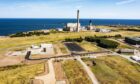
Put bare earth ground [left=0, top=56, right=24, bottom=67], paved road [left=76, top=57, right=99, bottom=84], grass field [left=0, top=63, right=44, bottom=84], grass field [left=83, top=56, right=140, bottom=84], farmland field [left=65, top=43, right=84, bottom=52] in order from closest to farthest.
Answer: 1. paved road [left=76, top=57, right=99, bottom=84]
2. grass field [left=0, top=63, right=44, bottom=84]
3. grass field [left=83, top=56, right=140, bottom=84]
4. bare earth ground [left=0, top=56, right=24, bottom=67]
5. farmland field [left=65, top=43, right=84, bottom=52]

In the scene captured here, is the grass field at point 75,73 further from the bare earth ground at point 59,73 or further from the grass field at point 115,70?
the grass field at point 115,70

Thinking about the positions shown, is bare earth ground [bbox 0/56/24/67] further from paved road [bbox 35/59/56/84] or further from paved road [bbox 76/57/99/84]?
paved road [bbox 76/57/99/84]

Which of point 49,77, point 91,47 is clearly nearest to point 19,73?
point 49,77

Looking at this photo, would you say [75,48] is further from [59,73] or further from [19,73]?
[19,73]

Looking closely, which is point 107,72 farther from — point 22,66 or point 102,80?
point 22,66

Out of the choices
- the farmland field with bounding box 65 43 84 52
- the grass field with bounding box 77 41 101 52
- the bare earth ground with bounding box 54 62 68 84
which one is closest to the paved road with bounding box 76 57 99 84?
the bare earth ground with bounding box 54 62 68 84

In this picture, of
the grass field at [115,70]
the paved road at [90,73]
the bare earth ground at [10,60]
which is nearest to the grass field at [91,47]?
the grass field at [115,70]
